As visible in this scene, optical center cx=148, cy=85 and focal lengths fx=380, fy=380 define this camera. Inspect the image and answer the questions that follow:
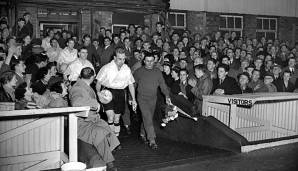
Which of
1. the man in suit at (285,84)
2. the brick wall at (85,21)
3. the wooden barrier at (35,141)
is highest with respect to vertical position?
the brick wall at (85,21)

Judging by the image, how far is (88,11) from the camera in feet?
50.1

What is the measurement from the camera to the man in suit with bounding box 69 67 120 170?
6.23m

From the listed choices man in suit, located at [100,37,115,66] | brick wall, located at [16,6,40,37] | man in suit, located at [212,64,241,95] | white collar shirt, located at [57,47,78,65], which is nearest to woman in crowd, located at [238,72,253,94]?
man in suit, located at [212,64,241,95]

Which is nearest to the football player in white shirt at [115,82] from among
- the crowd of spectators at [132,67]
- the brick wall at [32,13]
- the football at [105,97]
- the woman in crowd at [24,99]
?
the football at [105,97]

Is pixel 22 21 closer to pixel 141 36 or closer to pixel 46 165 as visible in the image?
pixel 141 36

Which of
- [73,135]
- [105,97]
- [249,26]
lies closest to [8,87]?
[105,97]

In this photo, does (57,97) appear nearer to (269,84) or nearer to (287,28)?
(269,84)

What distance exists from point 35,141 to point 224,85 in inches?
181

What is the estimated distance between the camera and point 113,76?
7941mm

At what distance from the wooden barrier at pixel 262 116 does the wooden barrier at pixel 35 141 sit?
140 inches

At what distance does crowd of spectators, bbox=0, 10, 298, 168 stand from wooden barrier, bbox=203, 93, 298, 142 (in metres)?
0.41

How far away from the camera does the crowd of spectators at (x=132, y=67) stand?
6965 millimetres

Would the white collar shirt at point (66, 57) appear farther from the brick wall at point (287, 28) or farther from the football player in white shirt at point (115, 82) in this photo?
the brick wall at point (287, 28)

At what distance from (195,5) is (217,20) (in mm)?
1563
